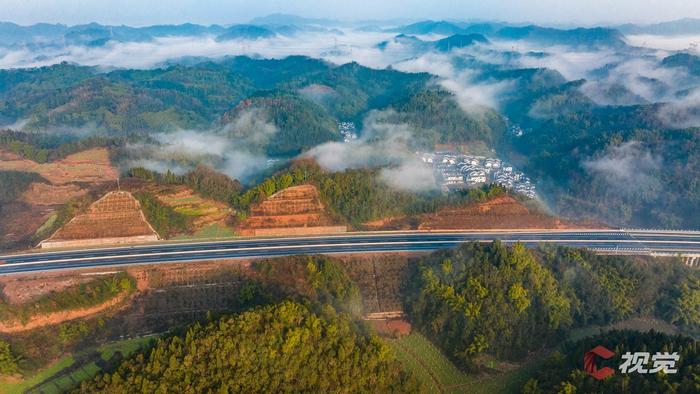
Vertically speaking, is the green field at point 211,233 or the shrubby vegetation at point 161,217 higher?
the shrubby vegetation at point 161,217

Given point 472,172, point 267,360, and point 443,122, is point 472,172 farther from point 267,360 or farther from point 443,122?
point 267,360

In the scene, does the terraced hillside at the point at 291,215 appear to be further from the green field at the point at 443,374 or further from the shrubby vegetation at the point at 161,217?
the green field at the point at 443,374

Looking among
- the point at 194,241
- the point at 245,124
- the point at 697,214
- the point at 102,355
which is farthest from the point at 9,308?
the point at 697,214

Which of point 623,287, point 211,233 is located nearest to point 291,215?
point 211,233

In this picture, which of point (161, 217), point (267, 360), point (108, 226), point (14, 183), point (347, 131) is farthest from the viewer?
point (347, 131)

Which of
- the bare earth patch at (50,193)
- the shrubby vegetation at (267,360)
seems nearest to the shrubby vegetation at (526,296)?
the shrubby vegetation at (267,360)

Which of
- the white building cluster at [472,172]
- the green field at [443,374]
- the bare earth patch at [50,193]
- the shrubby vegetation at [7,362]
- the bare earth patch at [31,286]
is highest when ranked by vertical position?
the bare earth patch at [50,193]

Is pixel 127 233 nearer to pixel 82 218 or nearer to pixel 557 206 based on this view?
pixel 82 218
